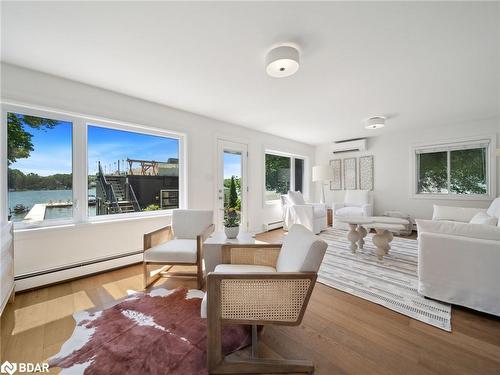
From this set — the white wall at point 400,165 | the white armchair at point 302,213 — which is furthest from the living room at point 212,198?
the white armchair at point 302,213

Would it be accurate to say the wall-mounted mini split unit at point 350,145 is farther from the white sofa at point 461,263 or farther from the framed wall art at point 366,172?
the white sofa at point 461,263

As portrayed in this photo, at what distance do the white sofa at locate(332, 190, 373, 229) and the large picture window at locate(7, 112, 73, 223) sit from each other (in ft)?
16.1

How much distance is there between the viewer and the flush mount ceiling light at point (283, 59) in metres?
1.80

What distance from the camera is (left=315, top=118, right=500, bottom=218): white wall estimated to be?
14.1 feet

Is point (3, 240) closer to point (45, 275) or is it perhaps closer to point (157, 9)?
point (45, 275)

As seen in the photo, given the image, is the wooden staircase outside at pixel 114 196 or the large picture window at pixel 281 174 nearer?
the wooden staircase outside at pixel 114 196

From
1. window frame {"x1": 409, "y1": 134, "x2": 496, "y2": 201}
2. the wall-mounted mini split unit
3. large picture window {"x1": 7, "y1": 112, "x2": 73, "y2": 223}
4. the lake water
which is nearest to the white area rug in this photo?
window frame {"x1": 409, "y1": 134, "x2": 496, "y2": 201}

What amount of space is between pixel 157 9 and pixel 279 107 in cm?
217

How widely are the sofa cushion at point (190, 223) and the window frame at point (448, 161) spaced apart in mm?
4874

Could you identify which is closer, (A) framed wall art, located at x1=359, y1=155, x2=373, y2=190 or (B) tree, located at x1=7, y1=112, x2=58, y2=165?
(B) tree, located at x1=7, y1=112, x2=58, y2=165

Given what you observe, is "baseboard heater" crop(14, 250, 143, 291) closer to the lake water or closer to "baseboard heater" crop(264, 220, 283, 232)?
the lake water

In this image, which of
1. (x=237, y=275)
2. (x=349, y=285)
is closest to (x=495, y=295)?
(x=349, y=285)

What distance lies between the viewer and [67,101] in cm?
238

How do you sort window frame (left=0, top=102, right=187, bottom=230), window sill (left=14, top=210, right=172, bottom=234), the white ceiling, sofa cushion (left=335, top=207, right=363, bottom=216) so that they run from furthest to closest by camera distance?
sofa cushion (left=335, top=207, right=363, bottom=216)
window sill (left=14, top=210, right=172, bottom=234)
window frame (left=0, top=102, right=187, bottom=230)
the white ceiling
